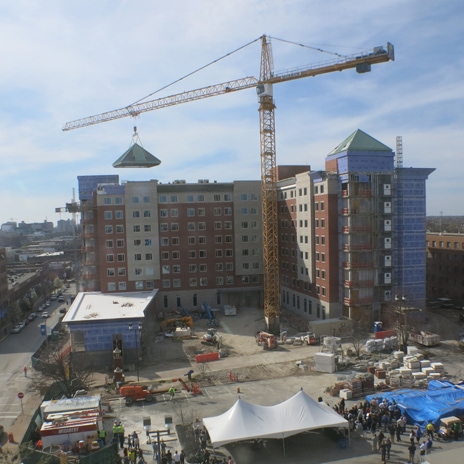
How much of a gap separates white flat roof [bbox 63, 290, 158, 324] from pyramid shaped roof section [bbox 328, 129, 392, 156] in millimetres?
30884

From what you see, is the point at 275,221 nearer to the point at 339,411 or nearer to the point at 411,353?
the point at 411,353

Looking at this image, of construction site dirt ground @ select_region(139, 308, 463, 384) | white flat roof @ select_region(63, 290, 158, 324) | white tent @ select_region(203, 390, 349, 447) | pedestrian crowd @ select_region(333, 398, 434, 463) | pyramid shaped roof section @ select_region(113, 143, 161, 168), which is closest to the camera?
pedestrian crowd @ select_region(333, 398, 434, 463)

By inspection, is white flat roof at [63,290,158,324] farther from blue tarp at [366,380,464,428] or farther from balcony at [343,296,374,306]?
blue tarp at [366,380,464,428]

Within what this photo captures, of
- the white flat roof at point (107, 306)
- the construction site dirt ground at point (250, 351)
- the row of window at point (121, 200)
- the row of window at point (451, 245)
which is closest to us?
the construction site dirt ground at point (250, 351)

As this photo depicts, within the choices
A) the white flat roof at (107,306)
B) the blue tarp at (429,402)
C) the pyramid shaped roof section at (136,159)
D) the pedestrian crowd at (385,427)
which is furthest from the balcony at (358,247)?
the pyramid shaped roof section at (136,159)

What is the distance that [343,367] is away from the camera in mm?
43094

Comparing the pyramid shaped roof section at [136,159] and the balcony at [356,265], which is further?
the pyramid shaped roof section at [136,159]

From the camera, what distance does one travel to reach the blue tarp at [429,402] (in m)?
29.6

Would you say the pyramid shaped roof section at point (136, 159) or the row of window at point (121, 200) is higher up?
the pyramid shaped roof section at point (136, 159)

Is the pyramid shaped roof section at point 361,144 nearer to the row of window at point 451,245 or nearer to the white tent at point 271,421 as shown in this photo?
the row of window at point 451,245

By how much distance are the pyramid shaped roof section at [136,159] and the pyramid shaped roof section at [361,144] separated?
1469 inches

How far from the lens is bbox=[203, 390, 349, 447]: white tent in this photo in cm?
2633

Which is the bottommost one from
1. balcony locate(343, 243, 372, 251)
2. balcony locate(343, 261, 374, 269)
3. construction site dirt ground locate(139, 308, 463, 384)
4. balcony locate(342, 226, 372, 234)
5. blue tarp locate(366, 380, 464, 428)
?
construction site dirt ground locate(139, 308, 463, 384)

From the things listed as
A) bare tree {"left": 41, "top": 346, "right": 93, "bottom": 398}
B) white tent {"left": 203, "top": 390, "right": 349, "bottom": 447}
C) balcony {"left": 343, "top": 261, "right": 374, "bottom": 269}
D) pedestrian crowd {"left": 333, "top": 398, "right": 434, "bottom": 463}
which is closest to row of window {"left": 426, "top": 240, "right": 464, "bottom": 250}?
balcony {"left": 343, "top": 261, "right": 374, "bottom": 269}
